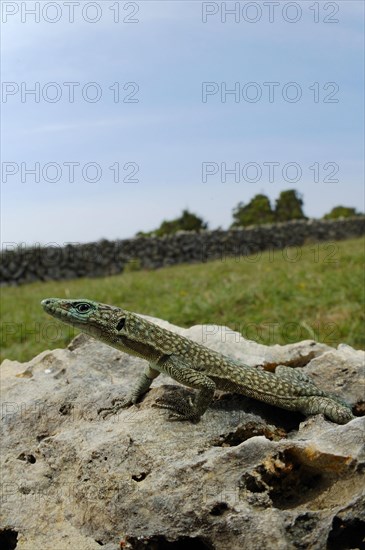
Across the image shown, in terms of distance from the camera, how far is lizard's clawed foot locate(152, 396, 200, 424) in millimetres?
3721

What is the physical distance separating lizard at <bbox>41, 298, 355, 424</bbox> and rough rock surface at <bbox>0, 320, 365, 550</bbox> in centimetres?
11

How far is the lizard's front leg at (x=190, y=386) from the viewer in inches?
146

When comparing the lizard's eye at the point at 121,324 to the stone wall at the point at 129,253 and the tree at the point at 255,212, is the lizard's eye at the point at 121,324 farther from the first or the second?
the tree at the point at 255,212

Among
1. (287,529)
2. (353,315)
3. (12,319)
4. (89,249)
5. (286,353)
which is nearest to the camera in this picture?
(287,529)

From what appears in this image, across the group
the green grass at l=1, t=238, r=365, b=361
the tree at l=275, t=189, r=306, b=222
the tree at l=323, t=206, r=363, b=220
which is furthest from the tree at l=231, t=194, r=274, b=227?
the green grass at l=1, t=238, r=365, b=361

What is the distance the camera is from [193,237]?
22984 millimetres

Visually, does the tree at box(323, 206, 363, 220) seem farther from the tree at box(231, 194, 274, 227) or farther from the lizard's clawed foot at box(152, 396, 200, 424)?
the lizard's clawed foot at box(152, 396, 200, 424)

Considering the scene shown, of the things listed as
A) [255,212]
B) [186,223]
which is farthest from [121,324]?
[255,212]

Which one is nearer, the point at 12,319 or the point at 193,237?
the point at 12,319

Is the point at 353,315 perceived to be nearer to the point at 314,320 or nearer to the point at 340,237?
the point at 314,320

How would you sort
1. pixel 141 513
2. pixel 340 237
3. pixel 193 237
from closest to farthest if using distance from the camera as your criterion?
pixel 141 513
pixel 193 237
pixel 340 237

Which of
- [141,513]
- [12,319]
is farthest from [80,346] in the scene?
[12,319]

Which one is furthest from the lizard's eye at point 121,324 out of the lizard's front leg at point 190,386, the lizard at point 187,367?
the lizard's front leg at point 190,386

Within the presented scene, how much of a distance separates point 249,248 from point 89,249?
18.3 feet
